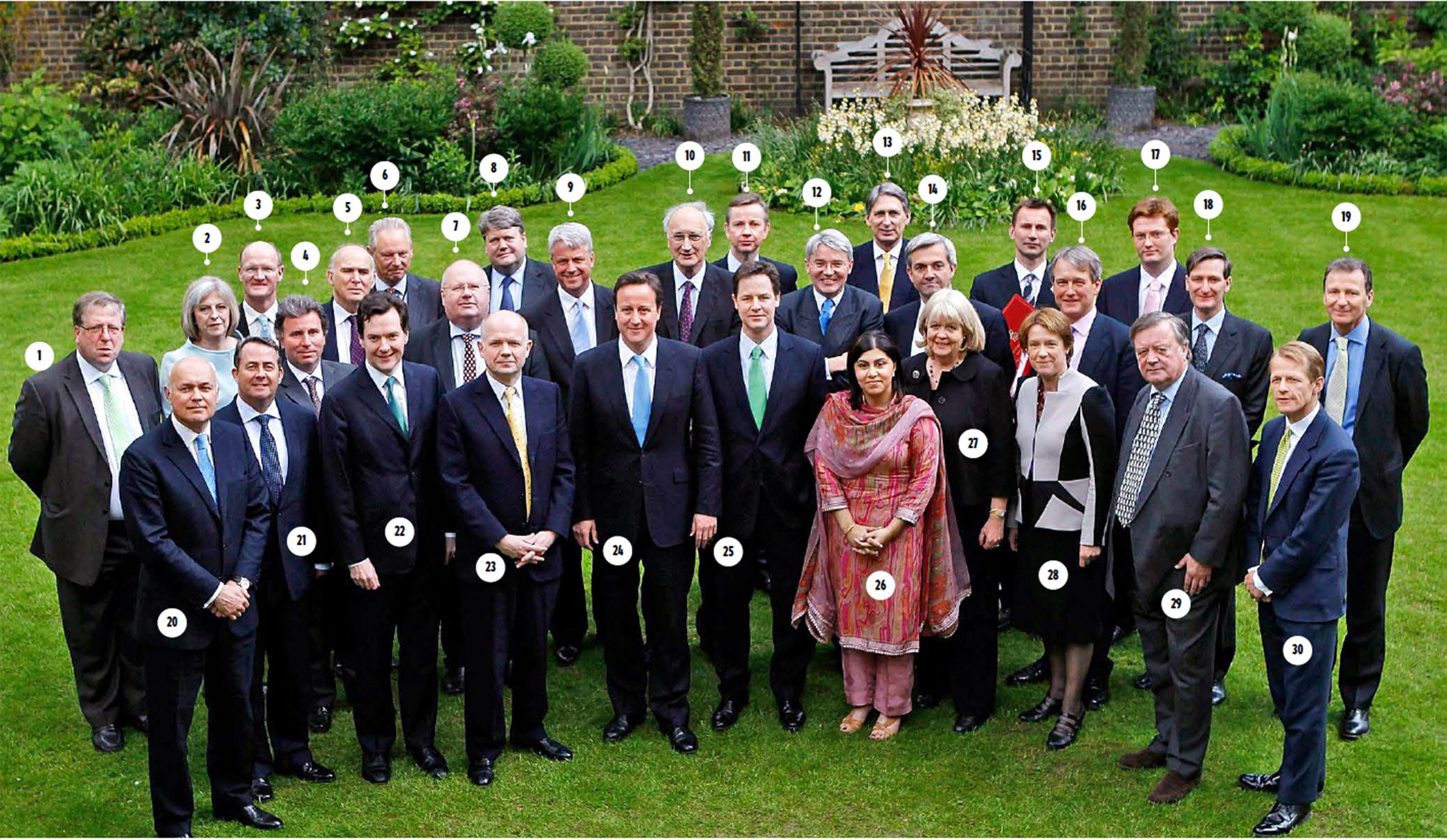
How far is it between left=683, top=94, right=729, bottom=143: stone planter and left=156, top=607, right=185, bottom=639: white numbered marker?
14.1 metres

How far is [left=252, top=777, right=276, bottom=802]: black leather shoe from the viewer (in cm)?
705

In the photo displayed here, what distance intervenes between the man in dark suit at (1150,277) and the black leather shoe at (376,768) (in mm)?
4101

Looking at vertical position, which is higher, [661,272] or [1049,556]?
[661,272]

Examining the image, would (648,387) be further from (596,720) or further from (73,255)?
(73,255)

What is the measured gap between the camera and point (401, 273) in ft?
28.5

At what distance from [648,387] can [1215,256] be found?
107 inches

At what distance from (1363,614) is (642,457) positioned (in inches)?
134

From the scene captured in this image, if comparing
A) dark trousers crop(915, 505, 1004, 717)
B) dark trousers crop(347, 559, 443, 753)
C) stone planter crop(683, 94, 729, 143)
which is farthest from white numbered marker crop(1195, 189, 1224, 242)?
dark trousers crop(347, 559, 443, 753)

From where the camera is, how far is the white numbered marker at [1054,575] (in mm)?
7387

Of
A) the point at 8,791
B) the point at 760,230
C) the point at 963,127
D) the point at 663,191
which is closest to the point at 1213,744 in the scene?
the point at 760,230

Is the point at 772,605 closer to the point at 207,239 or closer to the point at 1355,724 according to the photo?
the point at 1355,724

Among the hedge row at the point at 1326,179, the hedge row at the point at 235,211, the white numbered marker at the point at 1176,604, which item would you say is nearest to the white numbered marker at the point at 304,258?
the hedge row at the point at 235,211

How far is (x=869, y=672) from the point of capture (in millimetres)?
7742

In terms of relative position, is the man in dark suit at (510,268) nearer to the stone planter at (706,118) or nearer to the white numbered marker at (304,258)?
the white numbered marker at (304,258)
